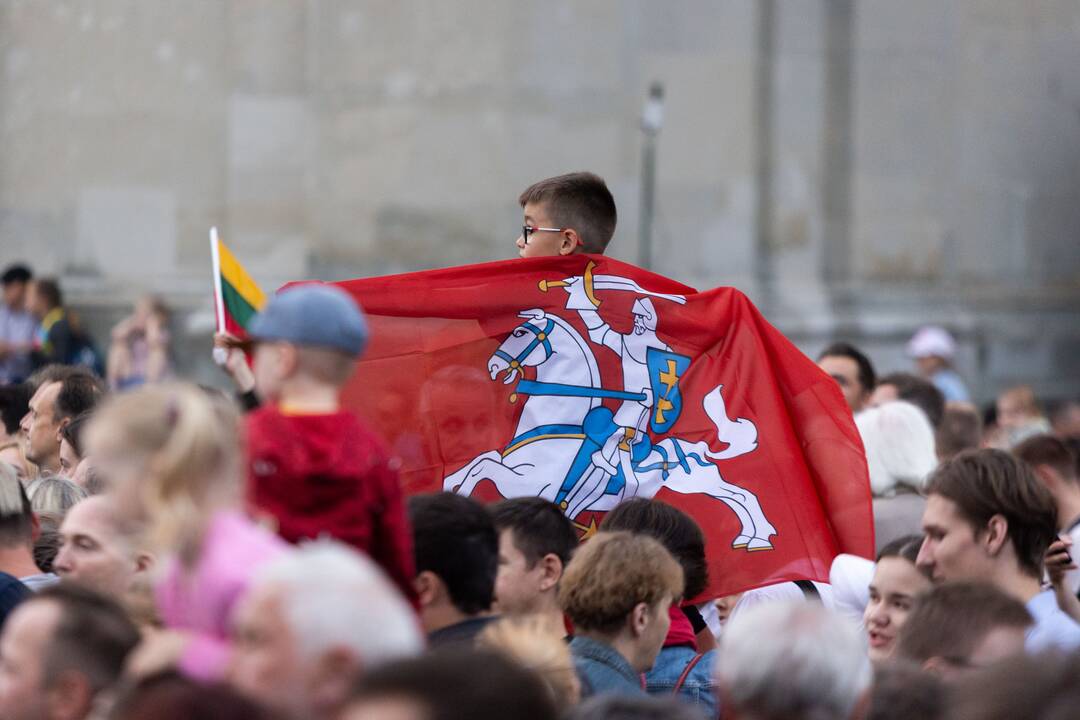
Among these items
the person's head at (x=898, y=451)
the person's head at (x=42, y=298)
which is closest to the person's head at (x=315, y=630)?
the person's head at (x=898, y=451)

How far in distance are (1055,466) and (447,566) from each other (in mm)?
3689

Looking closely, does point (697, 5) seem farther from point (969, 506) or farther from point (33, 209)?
point (969, 506)

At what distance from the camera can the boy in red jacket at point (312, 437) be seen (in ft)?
11.4

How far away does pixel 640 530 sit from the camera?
5.38m

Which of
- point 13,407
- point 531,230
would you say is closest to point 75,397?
point 13,407

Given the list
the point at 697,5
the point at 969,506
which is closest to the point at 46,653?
the point at 969,506

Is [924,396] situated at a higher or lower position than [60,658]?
lower

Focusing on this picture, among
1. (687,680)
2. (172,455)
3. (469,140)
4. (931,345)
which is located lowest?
(687,680)

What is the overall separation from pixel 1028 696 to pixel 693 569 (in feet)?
8.48

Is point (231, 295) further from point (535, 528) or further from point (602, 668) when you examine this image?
point (602, 668)

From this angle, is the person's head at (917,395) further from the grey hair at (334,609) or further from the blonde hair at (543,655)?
the grey hair at (334,609)

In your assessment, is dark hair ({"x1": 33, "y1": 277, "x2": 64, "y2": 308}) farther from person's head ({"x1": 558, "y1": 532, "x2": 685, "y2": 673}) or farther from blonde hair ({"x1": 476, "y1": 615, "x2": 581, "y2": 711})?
blonde hair ({"x1": 476, "y1": 615, "x2": 581, "y2": 711})

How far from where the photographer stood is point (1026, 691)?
2967 mm

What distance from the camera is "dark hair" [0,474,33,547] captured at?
5070mm
